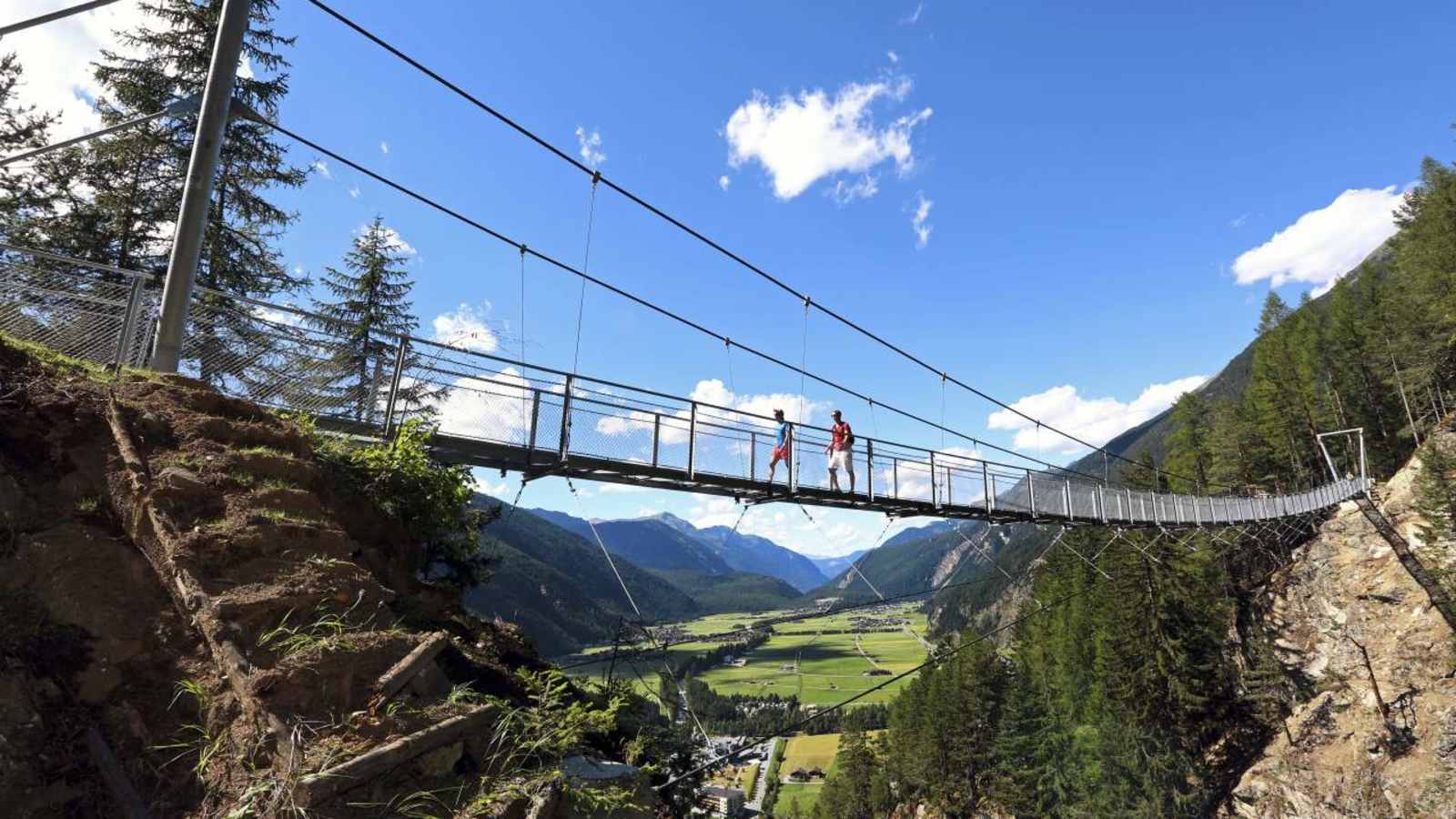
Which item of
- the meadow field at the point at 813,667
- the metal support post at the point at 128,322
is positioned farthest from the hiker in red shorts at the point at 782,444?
the meadow field at the point at 813,667

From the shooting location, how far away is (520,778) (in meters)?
3.79

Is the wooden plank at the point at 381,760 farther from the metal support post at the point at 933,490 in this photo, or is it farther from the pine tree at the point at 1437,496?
the pine tree at the point at 1437,496

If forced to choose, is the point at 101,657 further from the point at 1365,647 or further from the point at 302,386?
the point at 1365,647

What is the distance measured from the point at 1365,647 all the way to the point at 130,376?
5233cm

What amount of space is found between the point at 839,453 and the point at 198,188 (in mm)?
10790

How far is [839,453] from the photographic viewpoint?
1341cm

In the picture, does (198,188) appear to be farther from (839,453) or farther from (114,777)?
(839,453)

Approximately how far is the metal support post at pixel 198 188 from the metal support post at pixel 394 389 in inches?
95.7

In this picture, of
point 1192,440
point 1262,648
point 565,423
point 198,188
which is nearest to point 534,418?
point 565,423

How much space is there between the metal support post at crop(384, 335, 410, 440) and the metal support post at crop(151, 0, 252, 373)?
2430 millimetres

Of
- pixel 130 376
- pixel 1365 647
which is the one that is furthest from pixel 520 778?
pixel 1365 647

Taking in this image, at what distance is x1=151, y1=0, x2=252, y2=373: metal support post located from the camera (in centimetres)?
618

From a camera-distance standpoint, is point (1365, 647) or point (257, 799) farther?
point (1365, 647)

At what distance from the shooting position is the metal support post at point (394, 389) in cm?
855
